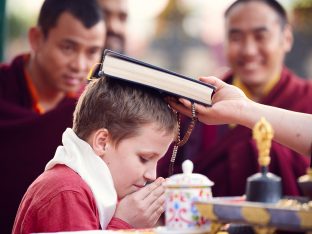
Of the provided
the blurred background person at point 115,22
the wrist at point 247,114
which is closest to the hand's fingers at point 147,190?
the wrist at point 247,114

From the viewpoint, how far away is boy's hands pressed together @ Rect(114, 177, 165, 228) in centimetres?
185

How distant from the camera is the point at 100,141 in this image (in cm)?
190

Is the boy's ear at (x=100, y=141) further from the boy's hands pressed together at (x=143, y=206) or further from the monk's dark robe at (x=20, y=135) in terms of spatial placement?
the monk's dark robe at (x=20, y=135)

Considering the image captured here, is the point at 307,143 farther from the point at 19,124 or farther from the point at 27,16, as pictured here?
the point at 27,16

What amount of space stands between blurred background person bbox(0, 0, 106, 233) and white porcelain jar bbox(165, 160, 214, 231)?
2021 millimetres

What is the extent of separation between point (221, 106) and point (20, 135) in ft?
5.95

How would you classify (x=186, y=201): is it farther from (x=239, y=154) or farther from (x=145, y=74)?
(x=239, y=154)

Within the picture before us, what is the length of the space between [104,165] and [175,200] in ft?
1.25

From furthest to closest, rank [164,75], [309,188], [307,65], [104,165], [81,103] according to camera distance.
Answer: [307,65] → [81,103] → [104,165] → [164,75] → [309,188]

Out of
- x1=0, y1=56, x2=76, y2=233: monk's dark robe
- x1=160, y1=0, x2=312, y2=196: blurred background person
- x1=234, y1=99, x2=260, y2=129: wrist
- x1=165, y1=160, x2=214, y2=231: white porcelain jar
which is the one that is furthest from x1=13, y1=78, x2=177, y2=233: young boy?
x1=160, y1=0, x2=312, y2=196: blurred background person

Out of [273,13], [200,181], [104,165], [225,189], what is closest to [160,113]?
[104,165]

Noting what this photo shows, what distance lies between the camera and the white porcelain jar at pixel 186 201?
4.80ft

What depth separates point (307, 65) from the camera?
19.6m

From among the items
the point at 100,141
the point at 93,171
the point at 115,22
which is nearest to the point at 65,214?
the point at 93,171
